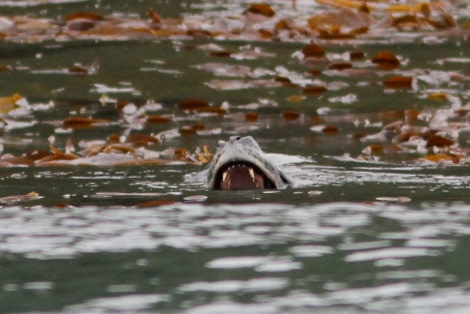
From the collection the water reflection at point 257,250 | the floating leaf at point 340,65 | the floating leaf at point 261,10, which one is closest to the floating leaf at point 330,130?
the floating leaf at point 340,65

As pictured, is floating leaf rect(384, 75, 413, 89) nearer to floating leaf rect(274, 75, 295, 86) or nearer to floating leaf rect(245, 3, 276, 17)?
floating leaf rect(274, 75, 295, 86)

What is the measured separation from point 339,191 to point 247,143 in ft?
1.78

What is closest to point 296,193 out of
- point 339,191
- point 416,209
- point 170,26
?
point 339,191

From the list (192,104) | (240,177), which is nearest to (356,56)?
(192,104)

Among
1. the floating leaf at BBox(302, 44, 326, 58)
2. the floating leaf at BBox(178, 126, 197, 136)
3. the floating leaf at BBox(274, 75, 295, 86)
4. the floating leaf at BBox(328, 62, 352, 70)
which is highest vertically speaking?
the floating leaf at BBox(302, 44, 326, 58)

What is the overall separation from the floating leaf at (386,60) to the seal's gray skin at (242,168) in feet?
14.5

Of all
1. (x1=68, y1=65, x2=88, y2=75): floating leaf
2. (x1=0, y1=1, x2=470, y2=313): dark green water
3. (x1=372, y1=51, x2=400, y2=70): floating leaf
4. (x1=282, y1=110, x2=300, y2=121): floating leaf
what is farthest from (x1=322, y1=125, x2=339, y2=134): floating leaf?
(x1=68, y1=65, x2=88, y2=75): floating leaf

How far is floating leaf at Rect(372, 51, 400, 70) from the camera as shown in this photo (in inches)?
409

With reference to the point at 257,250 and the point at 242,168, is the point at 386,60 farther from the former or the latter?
the point at 257,250

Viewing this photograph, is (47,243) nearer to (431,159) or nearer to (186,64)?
(431,159)

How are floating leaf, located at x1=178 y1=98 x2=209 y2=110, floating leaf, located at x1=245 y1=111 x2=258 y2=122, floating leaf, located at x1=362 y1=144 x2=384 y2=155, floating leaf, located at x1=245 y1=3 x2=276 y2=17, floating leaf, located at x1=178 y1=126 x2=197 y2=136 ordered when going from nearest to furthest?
1. floating leaf, located at x1=362 y1=144 x2=384 y2=155
2. floating leaf, located at x1=178 y1=126 x2=197 y2=136
3. floating leaf, located at x1=245 y1=111 x2=258 y2=122
4. floating leaf, located at x1=178 y1=98 x2=209 y2=110
5. floating leaf, located at x1=245 y1=3 x2=276 y2=17

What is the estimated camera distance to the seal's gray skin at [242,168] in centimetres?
576

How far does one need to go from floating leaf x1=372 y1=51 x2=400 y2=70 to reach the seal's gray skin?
4.40 m

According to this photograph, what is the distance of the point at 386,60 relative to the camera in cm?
1045
